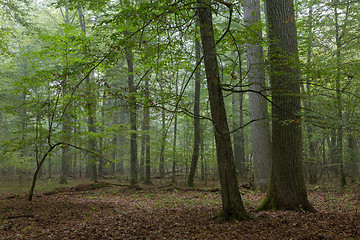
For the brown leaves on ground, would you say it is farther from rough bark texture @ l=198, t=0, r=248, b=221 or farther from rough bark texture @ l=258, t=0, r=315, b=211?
rough bark texture @ l=258, t=0, r=315, b=211

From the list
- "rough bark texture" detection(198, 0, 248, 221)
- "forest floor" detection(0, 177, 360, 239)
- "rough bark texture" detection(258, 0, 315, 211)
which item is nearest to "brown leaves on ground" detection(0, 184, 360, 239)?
"forest floor" detection(0, 177, 360, 239)

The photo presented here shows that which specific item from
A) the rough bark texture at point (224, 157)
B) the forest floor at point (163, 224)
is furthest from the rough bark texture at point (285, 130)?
the rough bark texture at point (224, 157)

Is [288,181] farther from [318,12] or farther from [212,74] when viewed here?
[318,12]

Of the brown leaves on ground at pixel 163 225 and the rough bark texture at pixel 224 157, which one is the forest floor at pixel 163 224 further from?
the rough bark texture at pixel 224 157

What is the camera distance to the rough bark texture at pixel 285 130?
18.7 ft

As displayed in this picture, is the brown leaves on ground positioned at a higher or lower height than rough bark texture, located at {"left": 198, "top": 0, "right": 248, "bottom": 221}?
lower

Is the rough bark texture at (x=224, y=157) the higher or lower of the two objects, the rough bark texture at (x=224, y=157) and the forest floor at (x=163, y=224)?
the higher

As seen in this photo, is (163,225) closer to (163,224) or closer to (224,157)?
(163,224)

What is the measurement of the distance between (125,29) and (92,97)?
213 cm

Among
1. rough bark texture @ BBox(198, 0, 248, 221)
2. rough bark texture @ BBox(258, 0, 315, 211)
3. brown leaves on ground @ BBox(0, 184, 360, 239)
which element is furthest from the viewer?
rough bark texture @ BBox(258, 0, 315, 211)

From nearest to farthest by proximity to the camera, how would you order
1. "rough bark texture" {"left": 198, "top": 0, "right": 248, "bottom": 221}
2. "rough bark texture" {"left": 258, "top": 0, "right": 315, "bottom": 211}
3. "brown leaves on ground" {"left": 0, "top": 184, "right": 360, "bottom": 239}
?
1. "brown leaves on ground" {"left": 0, "top": 184, "right": 360, "bottom": 239}
2. "rough bark texture" {"left": 198, "top": 0, "right": 248, "bottom": 221}
3. "rough bark texture" {"left": 258, "top": 0, "right": 315, "bottom": 211}

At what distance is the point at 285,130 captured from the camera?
19.2ft

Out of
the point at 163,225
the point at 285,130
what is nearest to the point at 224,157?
the point at 285,130

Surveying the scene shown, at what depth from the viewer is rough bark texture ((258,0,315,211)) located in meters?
5.69
